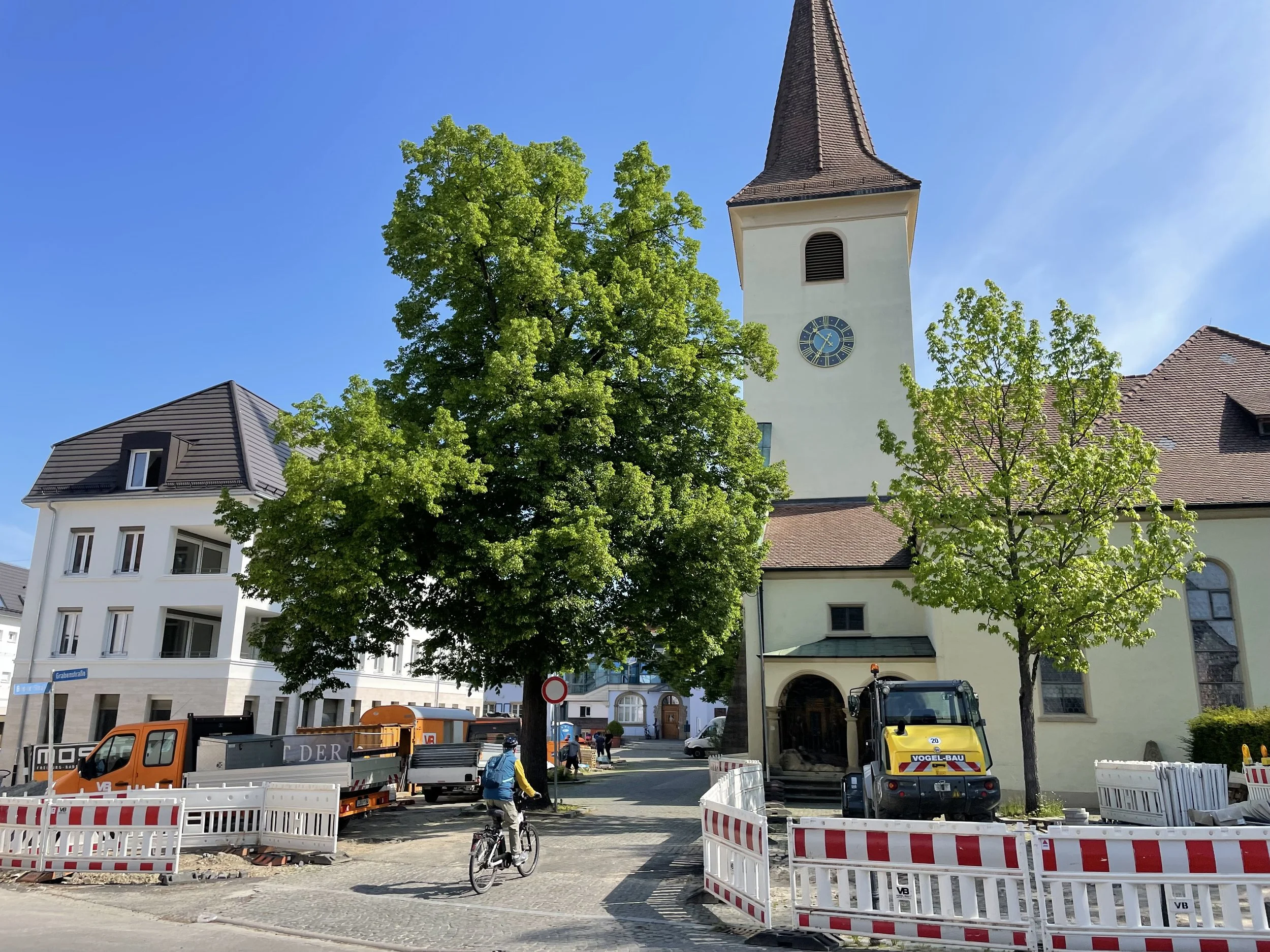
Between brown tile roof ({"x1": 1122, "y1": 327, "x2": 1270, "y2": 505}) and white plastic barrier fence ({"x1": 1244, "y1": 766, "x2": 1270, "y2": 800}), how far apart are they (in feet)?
25.2

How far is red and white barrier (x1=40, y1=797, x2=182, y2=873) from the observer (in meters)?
11.1

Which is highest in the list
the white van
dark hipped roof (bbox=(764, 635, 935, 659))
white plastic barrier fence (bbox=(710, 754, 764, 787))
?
dark hipped roof (bbox=(764, 635, 935, 659))

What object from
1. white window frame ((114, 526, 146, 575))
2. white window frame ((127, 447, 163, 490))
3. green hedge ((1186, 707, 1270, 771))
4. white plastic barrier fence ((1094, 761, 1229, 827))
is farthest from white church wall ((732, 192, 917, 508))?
white window frame ((114, 526, 146, 575))

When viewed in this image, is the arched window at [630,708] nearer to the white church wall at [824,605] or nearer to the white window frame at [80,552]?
the white window frame at [80,552]

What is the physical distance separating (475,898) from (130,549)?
26532 mm

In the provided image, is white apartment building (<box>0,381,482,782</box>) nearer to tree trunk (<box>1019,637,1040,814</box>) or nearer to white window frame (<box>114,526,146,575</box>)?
white window frame (<box>114,526,146,575</box>)

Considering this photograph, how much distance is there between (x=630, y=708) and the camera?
8112 centimetres

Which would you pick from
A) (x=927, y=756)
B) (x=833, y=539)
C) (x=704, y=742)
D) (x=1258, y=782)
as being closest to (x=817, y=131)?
(x=833, y=539)

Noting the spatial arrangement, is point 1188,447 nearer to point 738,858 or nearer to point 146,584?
point 738,858

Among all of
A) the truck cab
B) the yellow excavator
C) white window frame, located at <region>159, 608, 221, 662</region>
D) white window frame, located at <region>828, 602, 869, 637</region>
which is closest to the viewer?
the yellow excavator

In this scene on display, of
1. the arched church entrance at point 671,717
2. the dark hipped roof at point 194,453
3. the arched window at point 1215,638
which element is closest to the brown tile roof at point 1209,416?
the arched window at point 1215,638

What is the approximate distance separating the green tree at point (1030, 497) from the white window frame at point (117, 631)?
25.2 meters

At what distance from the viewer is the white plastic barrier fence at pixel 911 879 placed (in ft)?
24.7

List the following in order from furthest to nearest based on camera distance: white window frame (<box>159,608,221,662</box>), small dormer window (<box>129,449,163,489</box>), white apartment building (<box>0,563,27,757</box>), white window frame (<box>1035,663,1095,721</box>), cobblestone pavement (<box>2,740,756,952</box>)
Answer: white apartment building (<box>0,563,27,757</box>) < small dormer window (<box>129,449,163,489</box>) < white window frame (<box>159,608,221,662</box>) < white window frame (<box>1035,663,1095,721</box>) < cobblestone pavement (<box>2,740,756,952</box>)
